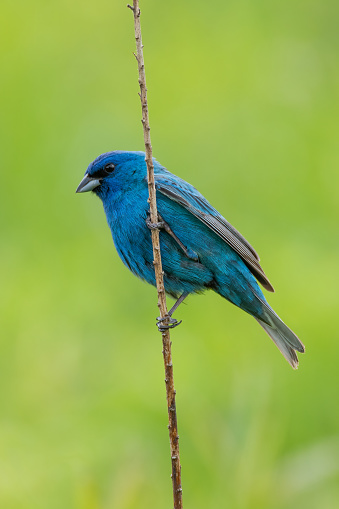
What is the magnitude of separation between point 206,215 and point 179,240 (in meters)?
0.21

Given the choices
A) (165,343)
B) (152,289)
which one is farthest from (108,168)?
(152,289)

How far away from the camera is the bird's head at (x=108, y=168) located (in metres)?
4.55

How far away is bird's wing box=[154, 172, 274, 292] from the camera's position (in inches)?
170

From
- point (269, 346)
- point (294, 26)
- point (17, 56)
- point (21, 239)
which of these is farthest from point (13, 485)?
point (294, 26)

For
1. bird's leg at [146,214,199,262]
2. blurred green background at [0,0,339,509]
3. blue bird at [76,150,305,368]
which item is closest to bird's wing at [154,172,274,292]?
blue bird at [76,150,305,368]

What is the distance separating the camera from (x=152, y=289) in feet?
20.8

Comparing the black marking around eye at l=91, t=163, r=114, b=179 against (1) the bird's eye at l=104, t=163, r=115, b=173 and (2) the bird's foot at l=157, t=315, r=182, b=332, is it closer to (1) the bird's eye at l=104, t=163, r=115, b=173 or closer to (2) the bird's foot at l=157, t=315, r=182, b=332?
(1) the bird's eye at l=104, t=163, r=115, b=173

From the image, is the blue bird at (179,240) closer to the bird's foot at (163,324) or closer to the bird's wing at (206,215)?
the bird's wing at (206,215)

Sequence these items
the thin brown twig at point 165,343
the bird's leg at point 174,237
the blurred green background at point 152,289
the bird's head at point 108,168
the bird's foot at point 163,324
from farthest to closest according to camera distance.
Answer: the bird's head at point 108,168 < the blurred green background at point 152,289 < the bird's leg at point 174,237 < the bird's foot at point 163,324 < the thin brown twig at point 165,343

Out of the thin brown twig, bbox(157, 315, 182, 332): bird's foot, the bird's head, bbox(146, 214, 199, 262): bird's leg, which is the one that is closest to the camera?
the thin brown twig

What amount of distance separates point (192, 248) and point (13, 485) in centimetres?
147

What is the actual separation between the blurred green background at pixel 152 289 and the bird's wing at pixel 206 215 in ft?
1.80

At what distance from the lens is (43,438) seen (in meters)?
5.11

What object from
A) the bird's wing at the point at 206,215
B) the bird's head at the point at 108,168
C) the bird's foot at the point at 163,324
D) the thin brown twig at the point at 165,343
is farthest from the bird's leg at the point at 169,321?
the bird's head at the point at 108,168
